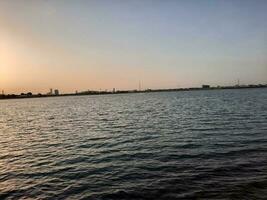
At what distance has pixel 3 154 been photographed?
27891 millimetres

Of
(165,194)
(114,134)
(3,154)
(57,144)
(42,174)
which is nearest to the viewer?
(165,194)

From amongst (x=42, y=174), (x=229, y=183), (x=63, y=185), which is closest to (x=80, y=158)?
(x=42, y=174)

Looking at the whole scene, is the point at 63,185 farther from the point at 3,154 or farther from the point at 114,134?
the point at 114,134

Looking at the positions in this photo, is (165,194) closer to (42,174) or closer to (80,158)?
(42,174)

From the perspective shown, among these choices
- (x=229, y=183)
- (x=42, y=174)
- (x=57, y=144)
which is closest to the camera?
(x=229, y=183)

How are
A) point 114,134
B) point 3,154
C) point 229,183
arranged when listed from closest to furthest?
1. point 229,183
2. point 3,154
3. point 114,134

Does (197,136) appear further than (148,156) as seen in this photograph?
Yes

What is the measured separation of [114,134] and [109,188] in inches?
792

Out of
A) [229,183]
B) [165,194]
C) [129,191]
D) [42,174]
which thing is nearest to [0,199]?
[42,174]

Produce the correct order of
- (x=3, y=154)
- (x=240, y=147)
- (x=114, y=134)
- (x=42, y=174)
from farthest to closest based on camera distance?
(x=114, y=134) < (x=3, y=154) < (x=240, y=147) < (x=42, y=174)

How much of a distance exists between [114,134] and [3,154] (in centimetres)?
1231

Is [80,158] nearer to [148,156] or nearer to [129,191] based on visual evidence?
[148,156]

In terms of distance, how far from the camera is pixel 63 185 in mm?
17125

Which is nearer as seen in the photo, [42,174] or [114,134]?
[42,174]
